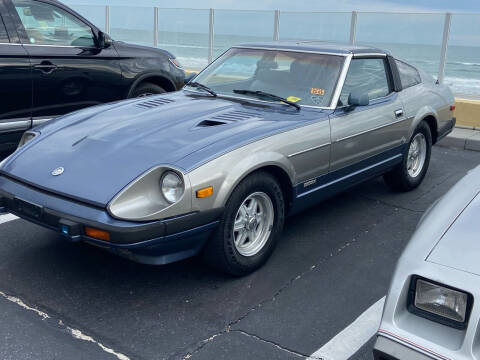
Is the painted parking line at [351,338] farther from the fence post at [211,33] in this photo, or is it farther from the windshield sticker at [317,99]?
A: the fence post at [211,33]

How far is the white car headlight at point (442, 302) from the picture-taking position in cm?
206

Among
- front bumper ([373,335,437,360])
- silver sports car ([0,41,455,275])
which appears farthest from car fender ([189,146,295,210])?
front bumper ([373,335,437,360])

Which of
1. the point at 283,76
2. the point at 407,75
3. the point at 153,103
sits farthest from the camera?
the point at 407,75

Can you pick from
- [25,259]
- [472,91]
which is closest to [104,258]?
[25,259]

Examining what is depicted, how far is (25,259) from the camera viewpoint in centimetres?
386

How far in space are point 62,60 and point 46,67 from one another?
0.22 m

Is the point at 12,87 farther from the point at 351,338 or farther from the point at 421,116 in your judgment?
the point at 351,338

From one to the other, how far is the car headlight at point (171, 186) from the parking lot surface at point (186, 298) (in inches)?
27.3

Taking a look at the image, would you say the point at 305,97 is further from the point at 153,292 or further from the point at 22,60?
the point at 22,60

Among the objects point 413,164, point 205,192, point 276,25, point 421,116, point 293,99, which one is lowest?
point 413,164

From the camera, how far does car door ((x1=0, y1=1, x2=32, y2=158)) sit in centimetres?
545

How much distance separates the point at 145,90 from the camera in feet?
22.4

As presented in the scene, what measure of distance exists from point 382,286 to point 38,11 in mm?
4542

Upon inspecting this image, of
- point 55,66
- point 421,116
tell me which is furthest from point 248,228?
point 55,66
